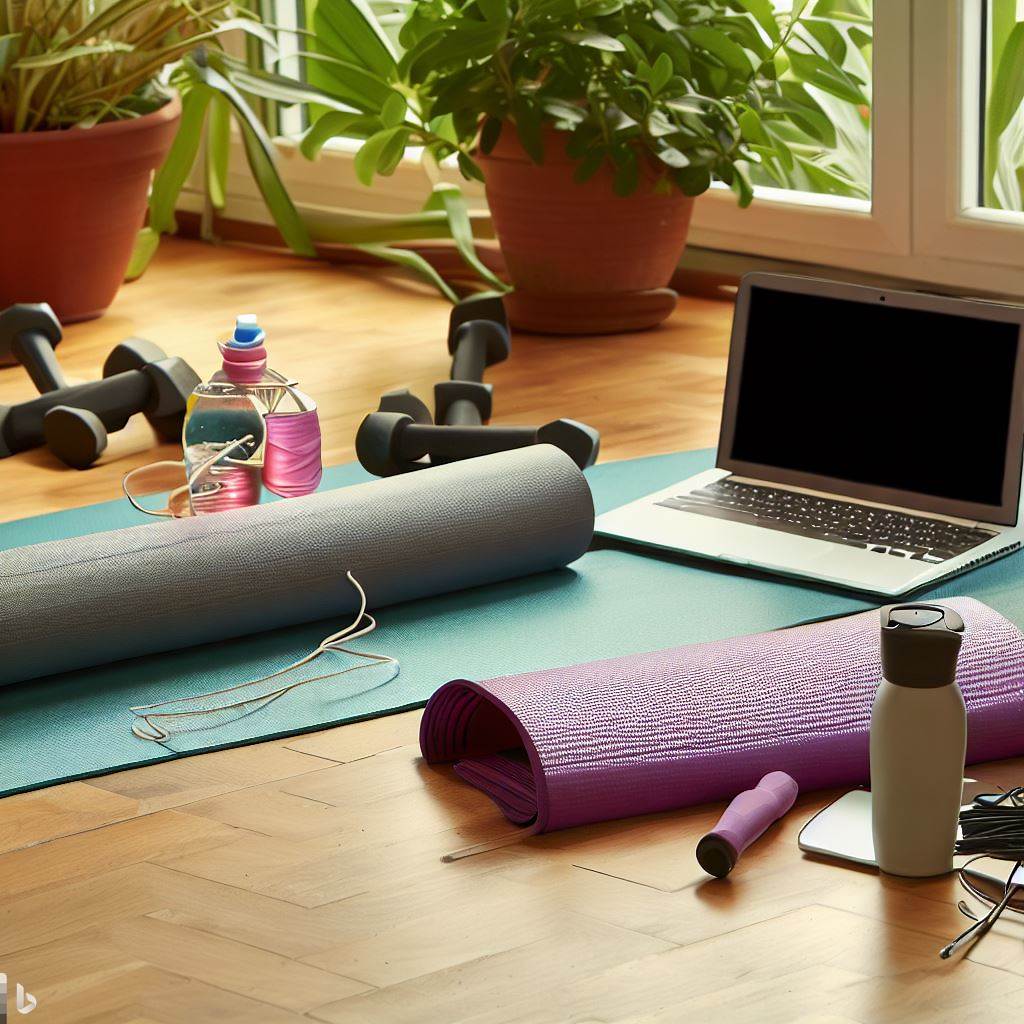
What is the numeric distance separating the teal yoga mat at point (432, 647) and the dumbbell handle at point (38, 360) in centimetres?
64

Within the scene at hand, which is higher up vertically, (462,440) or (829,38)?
(829,38)

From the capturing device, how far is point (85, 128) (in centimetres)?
334

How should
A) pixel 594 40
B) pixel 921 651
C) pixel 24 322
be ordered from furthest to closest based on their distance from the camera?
pixel 594 40 < pixel 24 322 < pixel 921 651

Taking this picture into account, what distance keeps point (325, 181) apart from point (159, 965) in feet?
10.6

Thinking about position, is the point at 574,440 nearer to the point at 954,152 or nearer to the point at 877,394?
the point at 877,394

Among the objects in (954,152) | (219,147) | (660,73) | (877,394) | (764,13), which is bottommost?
(877,394)

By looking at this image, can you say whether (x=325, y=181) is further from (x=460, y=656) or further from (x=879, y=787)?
(x=879, y=787)

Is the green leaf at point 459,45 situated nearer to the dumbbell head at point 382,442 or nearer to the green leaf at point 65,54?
the green leaf at point 65,54

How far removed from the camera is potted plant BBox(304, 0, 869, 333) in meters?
3.04

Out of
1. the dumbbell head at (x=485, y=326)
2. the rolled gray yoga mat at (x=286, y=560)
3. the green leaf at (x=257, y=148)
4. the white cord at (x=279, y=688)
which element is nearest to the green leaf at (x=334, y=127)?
the green leaf at (x=257, y=148)

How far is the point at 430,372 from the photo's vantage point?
10.1 feet

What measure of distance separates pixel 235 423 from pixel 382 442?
21cm

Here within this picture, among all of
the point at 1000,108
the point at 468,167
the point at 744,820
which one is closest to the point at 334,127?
the point at 468,167

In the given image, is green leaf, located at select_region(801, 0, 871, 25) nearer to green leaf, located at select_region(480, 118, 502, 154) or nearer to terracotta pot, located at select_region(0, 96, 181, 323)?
green leaf, located at select_region(480, 118, 502, 154)
